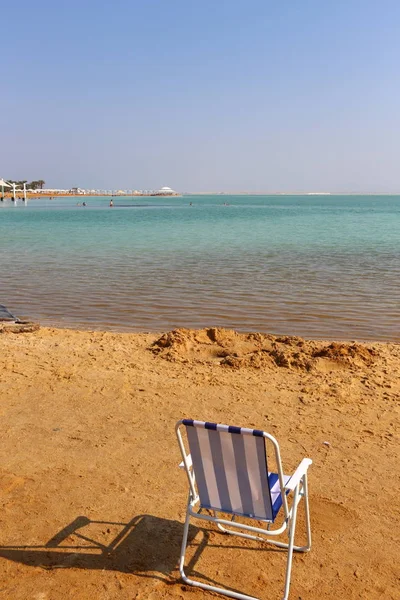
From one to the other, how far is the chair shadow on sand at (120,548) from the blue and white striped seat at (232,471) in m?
0.54

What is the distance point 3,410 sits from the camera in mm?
6129

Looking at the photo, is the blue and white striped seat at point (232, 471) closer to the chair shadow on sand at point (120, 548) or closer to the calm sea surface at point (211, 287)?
the chair shadow on sand at point (120, 548)

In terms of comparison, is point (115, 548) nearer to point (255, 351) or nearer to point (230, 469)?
point (230, 469)

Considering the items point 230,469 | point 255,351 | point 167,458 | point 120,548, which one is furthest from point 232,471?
point 255,351

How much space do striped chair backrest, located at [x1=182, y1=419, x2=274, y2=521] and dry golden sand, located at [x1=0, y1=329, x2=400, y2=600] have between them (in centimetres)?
52

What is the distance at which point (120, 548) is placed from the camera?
381cm

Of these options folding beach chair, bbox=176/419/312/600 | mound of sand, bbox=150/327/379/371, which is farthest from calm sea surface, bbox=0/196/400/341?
folding beach chair, bbox=176/419/312/600

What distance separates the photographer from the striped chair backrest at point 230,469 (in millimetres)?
3219

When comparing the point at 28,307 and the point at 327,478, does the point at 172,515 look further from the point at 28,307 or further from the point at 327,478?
the point at 28,307

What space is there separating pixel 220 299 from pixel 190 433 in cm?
1045

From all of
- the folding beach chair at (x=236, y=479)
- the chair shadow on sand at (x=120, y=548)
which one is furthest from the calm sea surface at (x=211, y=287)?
the folding beach chair at (x=236, y=479)

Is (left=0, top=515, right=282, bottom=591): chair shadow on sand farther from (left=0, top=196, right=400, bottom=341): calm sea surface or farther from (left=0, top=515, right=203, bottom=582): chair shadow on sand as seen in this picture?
(left=0, top=196, right=400, bottom=341): calm sea surface

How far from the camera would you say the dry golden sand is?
11.7 feet

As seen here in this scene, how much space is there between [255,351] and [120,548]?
16.1 ft
